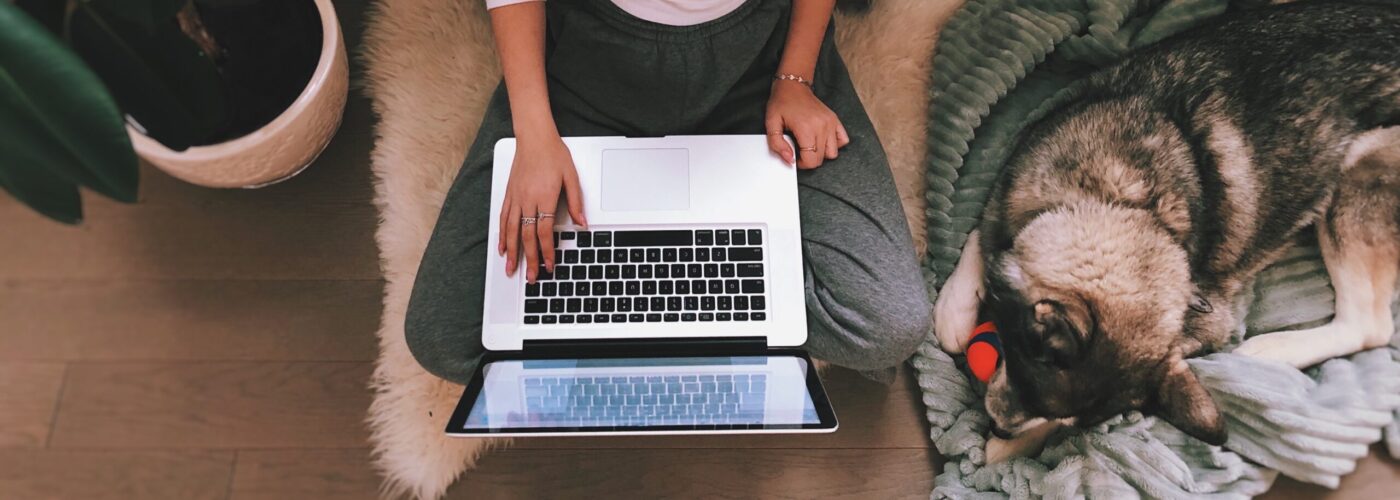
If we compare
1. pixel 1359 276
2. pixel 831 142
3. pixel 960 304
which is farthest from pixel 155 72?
pixel 1359 276

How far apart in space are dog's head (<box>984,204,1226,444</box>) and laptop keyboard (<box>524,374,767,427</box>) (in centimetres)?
43

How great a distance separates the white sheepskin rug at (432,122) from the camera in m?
1.16

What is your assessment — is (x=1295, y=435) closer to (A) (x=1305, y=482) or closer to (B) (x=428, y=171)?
(A) (x=1305, y=482)

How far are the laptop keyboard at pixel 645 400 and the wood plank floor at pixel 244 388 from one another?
0.33m

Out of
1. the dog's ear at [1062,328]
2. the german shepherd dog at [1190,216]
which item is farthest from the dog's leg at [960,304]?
the dog's ear at [1062,328]

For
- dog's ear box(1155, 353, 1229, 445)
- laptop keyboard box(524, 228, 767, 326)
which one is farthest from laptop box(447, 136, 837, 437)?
dog's ear box(1155, 353, 1229, 445)

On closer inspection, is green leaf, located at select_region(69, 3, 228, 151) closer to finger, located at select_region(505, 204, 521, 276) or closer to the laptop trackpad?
finger, located at select_region(505, 204, 521, 276)

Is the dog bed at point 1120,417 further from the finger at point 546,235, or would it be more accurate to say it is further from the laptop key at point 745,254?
the finger at point 546,235

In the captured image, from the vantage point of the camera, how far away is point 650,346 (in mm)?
879

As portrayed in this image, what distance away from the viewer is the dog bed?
103cm

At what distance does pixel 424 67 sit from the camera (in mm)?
1279

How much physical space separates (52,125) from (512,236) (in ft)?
1.41

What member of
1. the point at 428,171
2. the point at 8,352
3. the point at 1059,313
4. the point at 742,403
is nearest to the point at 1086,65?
the point at 1059,313

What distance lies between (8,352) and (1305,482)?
204cm
